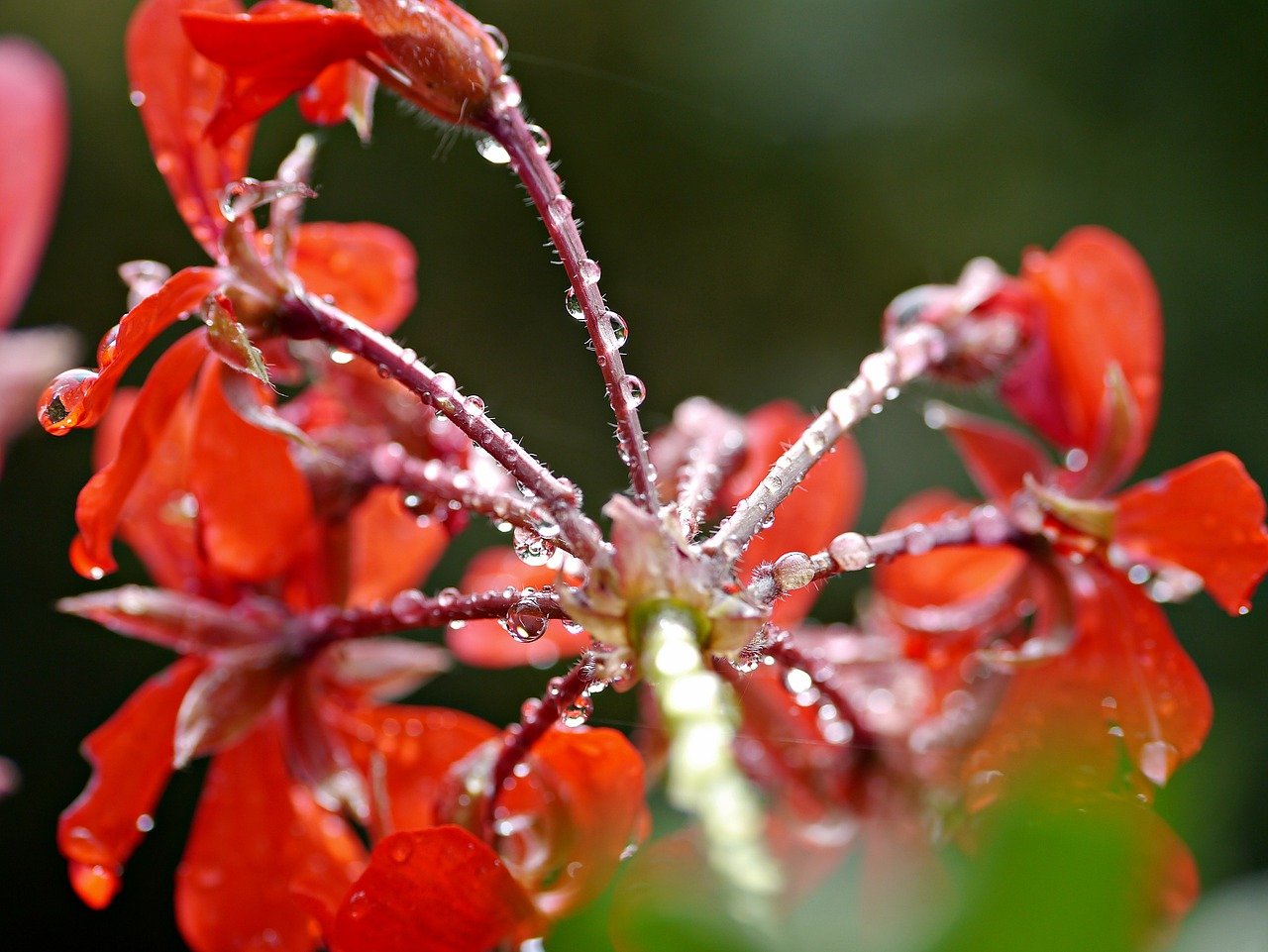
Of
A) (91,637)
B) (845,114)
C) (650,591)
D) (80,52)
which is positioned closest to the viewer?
(650,591)

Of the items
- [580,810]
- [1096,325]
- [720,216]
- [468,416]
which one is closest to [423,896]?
[580,810]

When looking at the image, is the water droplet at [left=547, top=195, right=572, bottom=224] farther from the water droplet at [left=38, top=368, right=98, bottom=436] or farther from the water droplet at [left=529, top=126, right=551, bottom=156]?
the water droplet at [left=38, top=368, right=98, bottom=436]

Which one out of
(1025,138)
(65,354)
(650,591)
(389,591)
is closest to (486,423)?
(650,591)

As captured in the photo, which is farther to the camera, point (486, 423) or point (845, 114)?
point (845, 114)

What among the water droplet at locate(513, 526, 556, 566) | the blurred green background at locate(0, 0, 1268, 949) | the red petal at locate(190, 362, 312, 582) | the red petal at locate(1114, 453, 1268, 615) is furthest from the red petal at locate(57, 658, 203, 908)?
the blurred green background at locate(0, 0, 1268, 949)

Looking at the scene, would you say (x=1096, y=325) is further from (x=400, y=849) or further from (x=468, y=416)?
(x=400, y=849)

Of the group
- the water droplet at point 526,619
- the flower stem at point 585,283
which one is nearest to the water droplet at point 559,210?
the flower stem at point 585,283

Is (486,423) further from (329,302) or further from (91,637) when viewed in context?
(91,637)
